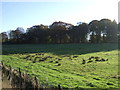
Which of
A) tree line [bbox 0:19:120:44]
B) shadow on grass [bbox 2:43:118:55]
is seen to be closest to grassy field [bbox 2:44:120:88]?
shadow on grass [bbox 2:43:118:55]

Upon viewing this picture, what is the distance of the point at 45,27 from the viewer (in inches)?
2394

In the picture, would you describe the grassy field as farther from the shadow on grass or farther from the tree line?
the tree line

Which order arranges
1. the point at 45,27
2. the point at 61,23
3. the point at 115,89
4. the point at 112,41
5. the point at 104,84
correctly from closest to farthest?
the point at 115,89 → the point at 104,84 → the point at 112,41 → the point at 45,27 → the point at 61,23

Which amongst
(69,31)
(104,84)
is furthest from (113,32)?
(104,84)

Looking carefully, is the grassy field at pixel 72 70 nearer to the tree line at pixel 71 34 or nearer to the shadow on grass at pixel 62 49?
the shadow on grass at pixel 62 49

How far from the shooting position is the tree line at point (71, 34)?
57.7 m

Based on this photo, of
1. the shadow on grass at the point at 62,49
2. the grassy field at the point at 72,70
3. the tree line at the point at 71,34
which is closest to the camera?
the grassy field at the point at 72,70

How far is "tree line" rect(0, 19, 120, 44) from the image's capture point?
57.7 metres

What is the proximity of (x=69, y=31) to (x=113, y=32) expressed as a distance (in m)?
14.0

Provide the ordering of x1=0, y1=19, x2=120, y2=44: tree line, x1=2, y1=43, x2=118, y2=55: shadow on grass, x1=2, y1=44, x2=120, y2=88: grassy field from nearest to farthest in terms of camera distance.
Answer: x1=2, y1=44, x2=120, y2=88: grassy field < x1=2, y1=43, x2=118, y2=55: shadow on grass < x1=0, y1=19, x2=120, y2=44: tree line

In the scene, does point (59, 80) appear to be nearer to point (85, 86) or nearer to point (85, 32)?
point (85, 86)

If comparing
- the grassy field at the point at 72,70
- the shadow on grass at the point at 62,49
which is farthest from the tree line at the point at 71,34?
the grassy field at the point at 72,70

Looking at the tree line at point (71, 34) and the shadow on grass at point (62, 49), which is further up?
the tree line at point (71, 34)

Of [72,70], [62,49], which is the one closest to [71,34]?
[62,49]
